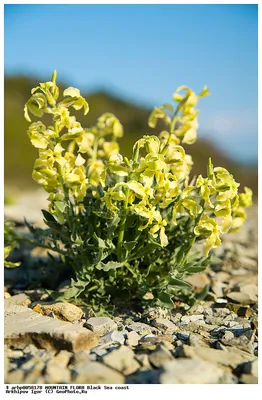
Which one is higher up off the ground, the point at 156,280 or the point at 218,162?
the point at 218,162

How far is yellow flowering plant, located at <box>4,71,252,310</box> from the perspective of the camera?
2799mm

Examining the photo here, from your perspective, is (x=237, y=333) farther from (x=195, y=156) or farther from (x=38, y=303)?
(x=195, y=156)

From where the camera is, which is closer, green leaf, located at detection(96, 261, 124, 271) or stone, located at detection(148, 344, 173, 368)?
stone, located at detection(148, 344, 173, 368)

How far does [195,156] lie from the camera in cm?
1450

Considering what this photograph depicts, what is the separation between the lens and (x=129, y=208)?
111 inches

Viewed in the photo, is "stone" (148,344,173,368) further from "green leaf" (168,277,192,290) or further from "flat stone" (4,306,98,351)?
"green leaf" (168,277,192,290)

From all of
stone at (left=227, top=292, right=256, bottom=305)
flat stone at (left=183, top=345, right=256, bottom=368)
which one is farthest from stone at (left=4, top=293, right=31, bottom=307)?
stone at (left=227, top=292, right=256, bottom=305)

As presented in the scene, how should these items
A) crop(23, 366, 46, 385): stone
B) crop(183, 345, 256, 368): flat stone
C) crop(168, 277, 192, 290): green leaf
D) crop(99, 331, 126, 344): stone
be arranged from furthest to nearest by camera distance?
crop(168, 277, 192, 290): green leaf < crop(99, 331, 126, 344): stone < crop(183, 345, 256, 368): flat stone < crop(23, 366, 46, 385): stone

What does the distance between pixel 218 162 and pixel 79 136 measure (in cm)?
1221

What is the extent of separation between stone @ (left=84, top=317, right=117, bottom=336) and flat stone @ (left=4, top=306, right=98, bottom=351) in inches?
6.1

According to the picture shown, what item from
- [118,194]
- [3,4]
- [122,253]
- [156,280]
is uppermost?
[3,4]

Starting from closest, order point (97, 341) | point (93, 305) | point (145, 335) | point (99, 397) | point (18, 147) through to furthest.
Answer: point (99, 397) → point (97, 341) → point (145, 335) → point (93, 305) → point (18, 147)

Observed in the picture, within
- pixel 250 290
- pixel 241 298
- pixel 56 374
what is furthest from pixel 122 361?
pixel 250 290

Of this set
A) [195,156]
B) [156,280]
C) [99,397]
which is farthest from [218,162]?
[99,397]
